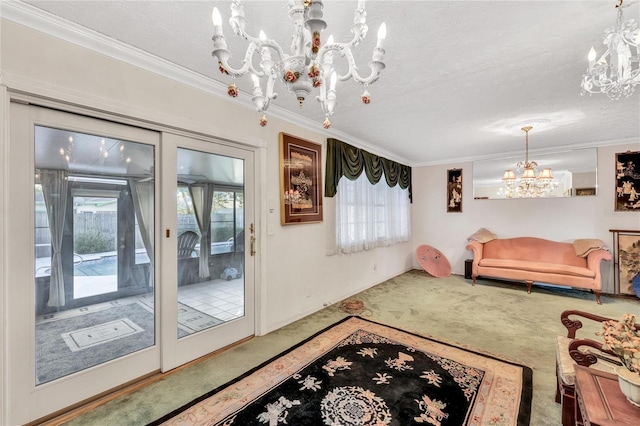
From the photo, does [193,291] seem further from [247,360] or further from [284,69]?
[284,69]

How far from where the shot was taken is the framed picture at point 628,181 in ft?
13.8

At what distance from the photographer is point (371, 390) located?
200 cm

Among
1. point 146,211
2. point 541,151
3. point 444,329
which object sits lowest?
point 444,329

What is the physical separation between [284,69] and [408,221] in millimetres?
5257

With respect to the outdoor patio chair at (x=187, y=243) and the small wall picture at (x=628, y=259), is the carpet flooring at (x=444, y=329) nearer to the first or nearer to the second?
the small wall picture at (x=628, y=259)

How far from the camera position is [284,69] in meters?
1.17

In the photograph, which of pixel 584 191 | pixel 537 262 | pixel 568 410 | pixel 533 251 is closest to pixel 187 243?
pixel 568 410

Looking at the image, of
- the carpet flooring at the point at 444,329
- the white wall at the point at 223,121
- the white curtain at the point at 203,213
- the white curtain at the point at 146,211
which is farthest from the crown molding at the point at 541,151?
the white curtain at the point at 146,211

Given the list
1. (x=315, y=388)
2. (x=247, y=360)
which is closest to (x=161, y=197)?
(x=247, y=360)

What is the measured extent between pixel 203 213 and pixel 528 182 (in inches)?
195

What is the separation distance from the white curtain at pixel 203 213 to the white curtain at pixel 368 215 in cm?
189

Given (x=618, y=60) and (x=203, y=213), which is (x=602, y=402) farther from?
(x=203, y=213)

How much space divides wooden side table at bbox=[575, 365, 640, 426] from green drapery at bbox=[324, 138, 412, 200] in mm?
2910

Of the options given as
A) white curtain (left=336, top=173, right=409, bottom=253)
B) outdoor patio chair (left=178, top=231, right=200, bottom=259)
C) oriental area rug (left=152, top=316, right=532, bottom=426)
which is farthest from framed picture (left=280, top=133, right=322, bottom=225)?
oriental area rug (left=152, top=316, right=532, bottom=426)
